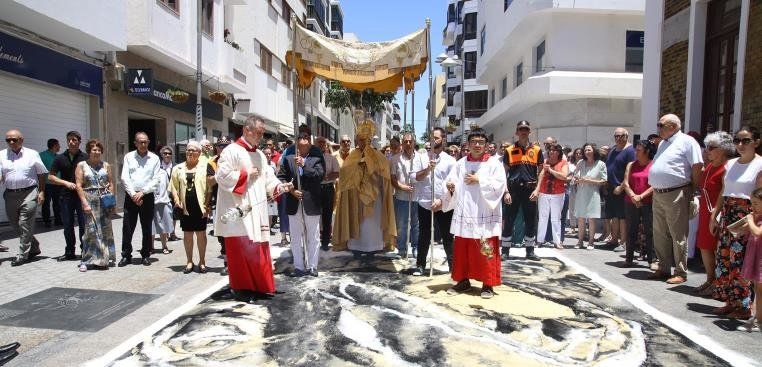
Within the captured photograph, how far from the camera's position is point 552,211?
28.7ft

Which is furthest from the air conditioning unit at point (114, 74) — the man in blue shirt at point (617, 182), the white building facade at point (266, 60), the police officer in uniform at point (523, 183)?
the man in blue shirt at point (617, 182)

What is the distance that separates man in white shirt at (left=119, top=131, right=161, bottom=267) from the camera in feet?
23.2

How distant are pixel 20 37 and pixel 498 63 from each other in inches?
821

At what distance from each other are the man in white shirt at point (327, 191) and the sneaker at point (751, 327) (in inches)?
187

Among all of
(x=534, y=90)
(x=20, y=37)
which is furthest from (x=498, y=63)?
(x=20, y=37)

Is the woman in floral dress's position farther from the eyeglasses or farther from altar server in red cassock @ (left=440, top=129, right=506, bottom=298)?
the eyeglasses

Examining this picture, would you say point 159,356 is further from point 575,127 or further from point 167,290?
point 575,127

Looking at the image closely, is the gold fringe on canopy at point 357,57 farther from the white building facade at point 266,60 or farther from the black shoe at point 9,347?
the white building facade at point 266,60

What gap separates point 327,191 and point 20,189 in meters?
4.19

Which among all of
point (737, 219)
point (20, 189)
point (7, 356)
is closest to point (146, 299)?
point (7, 356)

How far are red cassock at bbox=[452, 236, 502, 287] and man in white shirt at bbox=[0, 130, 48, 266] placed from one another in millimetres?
5761

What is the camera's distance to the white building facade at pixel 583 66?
18.0 meters

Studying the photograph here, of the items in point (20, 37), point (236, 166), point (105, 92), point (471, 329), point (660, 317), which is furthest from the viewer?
point (105, 92)

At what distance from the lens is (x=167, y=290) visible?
5.82 m
